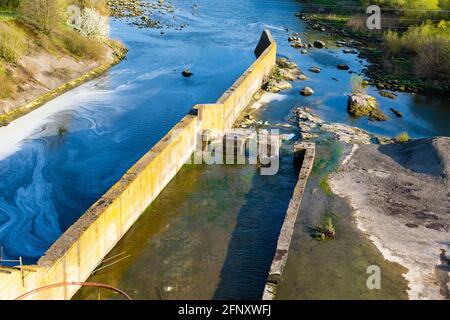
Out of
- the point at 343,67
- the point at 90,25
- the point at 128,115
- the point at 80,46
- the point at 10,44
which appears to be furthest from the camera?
the point at 343,67

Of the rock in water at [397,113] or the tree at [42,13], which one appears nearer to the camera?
the rock in water at [397,113]

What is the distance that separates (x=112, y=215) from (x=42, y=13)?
Answer: 23.1 m

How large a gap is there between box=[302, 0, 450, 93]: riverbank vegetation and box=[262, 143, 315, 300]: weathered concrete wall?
15501 millimetres

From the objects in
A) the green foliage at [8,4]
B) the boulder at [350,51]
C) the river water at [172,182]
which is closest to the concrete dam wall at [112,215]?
the river water at [172,182]

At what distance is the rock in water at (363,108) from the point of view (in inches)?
1183

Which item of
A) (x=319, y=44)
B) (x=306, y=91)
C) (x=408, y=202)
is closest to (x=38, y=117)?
(x=306, y=91)

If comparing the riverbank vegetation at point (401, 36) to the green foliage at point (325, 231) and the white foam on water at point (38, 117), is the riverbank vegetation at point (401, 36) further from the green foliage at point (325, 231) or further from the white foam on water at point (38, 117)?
the green foliage at point (325, 231)

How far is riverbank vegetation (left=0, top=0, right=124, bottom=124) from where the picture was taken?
29594mm

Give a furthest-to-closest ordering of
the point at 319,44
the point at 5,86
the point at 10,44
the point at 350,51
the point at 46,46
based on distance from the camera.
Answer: the point at 319,44
the point at 350,51
the point at 46,46
the point at 10,44
the point at 5,86

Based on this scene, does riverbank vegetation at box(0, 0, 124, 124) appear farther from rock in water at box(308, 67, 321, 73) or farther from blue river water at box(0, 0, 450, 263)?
rock in water at box(308, 67, 321, 73)

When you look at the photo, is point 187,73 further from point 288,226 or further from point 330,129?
point 288,226

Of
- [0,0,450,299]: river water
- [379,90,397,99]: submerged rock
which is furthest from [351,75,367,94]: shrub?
[379,90,397,99]: submerged rock

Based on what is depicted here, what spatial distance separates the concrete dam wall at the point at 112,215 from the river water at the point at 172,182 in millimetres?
574

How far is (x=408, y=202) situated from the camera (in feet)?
62.6
